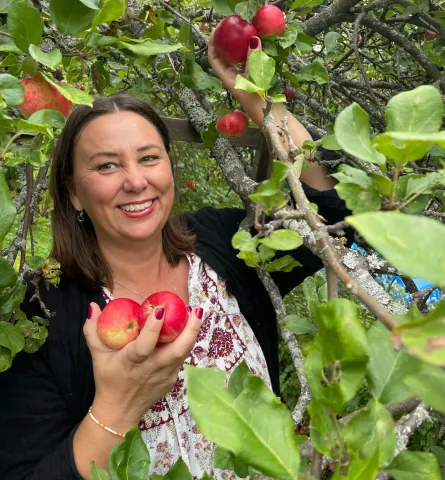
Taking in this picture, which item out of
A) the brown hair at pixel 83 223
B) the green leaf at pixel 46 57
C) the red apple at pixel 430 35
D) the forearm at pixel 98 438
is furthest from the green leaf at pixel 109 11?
the red apple at pixel 430 35

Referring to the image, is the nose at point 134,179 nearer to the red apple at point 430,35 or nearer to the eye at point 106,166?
the eye at point 106,166

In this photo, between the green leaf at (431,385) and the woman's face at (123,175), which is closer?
the green leaf at (431,385)

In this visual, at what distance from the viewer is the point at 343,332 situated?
0.46 m

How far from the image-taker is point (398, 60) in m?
2.01

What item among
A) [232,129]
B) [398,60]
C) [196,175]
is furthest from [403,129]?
[196,175]

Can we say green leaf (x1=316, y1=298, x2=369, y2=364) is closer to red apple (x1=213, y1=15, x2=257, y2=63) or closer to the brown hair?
red apple (x1=213, y1=15, x2=257, y2=63)

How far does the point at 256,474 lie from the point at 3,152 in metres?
0.59

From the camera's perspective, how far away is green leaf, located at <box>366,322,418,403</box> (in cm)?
51

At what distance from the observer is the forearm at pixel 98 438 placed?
112cm

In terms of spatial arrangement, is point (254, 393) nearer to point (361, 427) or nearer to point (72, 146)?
point (361, 427)

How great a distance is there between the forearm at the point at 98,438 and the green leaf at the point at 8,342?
28 centimetres

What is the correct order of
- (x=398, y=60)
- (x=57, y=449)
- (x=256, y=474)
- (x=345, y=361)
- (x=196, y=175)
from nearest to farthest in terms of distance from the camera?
(x=345, y=361) → (x=256, y=474) → (x=57, y=449) → (x=398, y=60) → (x=196, y=175)

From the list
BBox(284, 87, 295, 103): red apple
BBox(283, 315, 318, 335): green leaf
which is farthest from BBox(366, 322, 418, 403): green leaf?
BBox(284, 87, 295, 103): red apple

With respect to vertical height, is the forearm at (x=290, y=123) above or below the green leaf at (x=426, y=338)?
below
